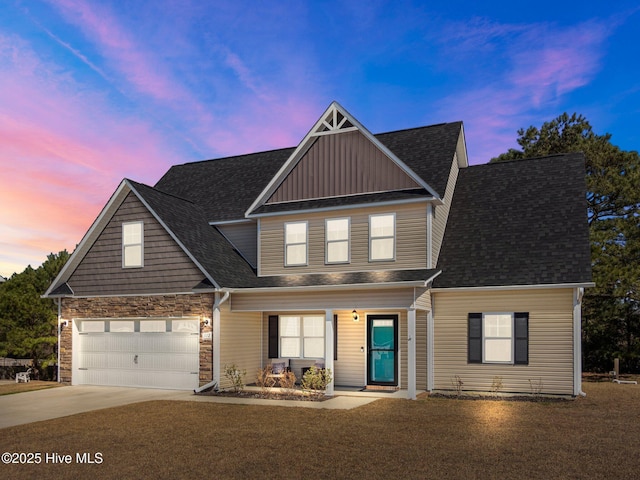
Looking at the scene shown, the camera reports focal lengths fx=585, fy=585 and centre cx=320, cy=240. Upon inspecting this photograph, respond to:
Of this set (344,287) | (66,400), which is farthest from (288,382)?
(66,400)

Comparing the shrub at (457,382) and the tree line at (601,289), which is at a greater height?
the tree line at (601,289)

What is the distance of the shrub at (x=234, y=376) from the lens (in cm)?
1845

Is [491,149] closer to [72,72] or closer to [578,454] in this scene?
[72,72]

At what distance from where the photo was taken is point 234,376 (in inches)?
738

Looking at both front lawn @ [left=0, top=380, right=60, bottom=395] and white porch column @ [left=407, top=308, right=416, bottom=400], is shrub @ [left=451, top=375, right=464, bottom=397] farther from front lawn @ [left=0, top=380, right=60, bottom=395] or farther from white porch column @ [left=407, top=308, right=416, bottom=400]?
front lawn @ [left=0, top=380, right=60, bottom=395]

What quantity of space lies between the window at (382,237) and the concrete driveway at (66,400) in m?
7.41

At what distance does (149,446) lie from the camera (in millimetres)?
10508

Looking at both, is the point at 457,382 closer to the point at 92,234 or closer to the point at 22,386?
the point at 92,234

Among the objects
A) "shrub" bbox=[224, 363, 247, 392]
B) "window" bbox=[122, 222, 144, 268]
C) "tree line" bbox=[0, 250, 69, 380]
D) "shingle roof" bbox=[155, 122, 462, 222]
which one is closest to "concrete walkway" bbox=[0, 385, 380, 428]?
"shrub" bbox=[224, 363, 247, 392]

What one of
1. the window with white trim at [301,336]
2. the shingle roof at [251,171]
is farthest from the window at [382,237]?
the window with white trim at [301,336]

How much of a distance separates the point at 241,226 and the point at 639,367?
1837 centimetres

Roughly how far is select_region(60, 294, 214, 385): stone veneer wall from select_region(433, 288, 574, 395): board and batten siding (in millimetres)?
7262

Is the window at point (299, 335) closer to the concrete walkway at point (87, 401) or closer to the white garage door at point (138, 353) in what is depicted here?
the white garage door at point (138, 353)

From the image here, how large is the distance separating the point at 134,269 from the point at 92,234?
7.07ft
